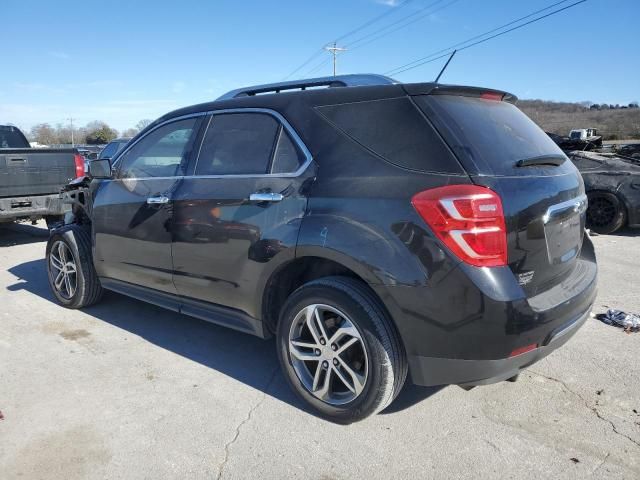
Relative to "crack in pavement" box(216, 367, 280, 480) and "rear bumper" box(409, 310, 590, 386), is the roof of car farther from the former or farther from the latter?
"crack in pavement" box(216, 367, 280, 480)

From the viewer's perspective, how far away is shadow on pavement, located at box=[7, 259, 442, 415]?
10.5ft

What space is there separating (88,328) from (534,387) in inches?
141

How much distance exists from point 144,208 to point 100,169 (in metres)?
0.77

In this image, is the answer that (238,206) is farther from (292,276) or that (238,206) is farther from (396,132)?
(396,132)

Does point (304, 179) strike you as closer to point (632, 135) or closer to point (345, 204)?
point (345, 204)

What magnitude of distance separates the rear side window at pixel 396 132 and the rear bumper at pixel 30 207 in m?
6.10

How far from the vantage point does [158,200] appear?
3.73 meters

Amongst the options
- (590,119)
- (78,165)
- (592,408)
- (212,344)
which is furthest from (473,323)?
(590,119)

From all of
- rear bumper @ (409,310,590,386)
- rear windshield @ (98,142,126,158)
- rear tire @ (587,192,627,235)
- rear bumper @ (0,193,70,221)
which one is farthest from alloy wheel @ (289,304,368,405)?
rear windshield @ (98,142,126,158)

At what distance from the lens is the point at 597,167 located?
835cm

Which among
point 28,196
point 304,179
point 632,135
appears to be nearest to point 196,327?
point 304,179

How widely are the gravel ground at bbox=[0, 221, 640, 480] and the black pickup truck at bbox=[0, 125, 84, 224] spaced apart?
410 cm

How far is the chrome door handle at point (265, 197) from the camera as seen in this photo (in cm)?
296

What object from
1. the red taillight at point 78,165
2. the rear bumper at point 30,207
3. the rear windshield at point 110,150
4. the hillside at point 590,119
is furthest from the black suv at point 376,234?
the hillside at point 590,119
